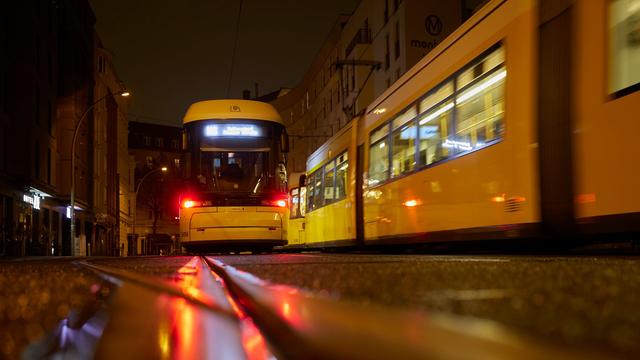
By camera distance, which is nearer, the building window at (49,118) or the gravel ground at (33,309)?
the gravel ground at (33,309)

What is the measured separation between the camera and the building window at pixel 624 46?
642cm

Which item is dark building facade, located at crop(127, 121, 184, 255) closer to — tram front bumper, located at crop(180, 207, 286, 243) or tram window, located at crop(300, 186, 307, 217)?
tram window, located at crop(300, 186, 307, 217)

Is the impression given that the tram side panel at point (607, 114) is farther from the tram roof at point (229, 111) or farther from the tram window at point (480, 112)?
the tram roof at point (229, 111)

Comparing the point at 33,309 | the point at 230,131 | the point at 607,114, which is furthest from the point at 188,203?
the point at 33,309

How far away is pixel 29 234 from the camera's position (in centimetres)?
3284

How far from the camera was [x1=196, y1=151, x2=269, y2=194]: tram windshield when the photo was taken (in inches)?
658

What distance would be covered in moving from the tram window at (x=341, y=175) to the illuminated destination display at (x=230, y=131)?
2.24 m

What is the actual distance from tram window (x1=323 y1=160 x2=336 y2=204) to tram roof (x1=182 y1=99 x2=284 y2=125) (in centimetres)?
184

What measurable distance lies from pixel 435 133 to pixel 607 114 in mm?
3933

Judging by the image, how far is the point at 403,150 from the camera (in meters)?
11.9

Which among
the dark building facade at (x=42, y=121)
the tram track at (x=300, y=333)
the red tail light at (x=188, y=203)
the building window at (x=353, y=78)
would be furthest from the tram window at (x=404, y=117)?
the building window at (x=353, y=78)

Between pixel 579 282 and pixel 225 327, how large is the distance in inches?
51.9

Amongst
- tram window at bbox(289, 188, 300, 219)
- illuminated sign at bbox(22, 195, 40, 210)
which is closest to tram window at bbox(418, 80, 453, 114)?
tram window at bbox(289, 188, 300, 219)

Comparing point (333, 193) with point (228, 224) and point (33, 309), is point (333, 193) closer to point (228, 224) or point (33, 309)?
point (228, 224)
